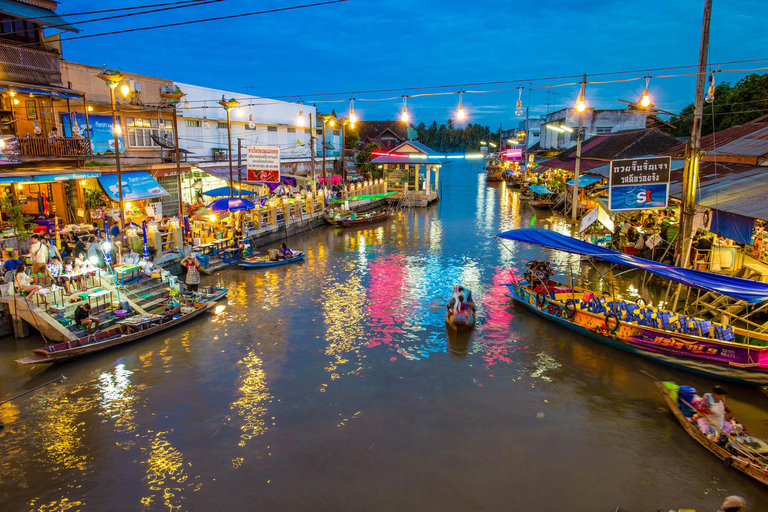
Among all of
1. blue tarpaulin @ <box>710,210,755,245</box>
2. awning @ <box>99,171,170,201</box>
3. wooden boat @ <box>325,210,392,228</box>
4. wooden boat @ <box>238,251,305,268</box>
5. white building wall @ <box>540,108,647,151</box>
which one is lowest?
wooden boat @ <box>238,251,305,268</box>

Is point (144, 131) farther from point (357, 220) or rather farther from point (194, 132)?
point (357, 220)

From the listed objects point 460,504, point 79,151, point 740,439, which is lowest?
point 460,504

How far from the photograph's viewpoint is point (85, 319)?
46.1ft

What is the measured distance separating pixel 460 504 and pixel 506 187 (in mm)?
64802

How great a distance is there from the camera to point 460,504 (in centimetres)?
841

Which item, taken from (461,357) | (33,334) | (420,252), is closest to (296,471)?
(461,357)

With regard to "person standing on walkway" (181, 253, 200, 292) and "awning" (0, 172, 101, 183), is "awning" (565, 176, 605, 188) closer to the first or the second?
"person standing on walkway" (181, 253, 200, 292)

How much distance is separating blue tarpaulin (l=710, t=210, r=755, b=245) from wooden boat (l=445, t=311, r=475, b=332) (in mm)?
8942

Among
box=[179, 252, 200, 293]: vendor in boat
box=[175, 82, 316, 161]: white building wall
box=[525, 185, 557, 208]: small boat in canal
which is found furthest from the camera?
box=[525, 185, 557, 208]: small boat in canal

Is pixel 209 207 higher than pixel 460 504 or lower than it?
higher

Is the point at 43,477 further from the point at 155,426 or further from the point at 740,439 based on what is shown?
the point at 740,439

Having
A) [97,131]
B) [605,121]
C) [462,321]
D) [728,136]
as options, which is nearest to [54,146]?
[97,131]

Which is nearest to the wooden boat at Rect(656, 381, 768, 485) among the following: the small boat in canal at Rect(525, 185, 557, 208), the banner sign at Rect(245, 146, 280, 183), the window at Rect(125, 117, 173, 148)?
the banner sign at Rect(245, 146, 280, 183)

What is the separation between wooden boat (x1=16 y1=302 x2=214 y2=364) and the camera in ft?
40.9
